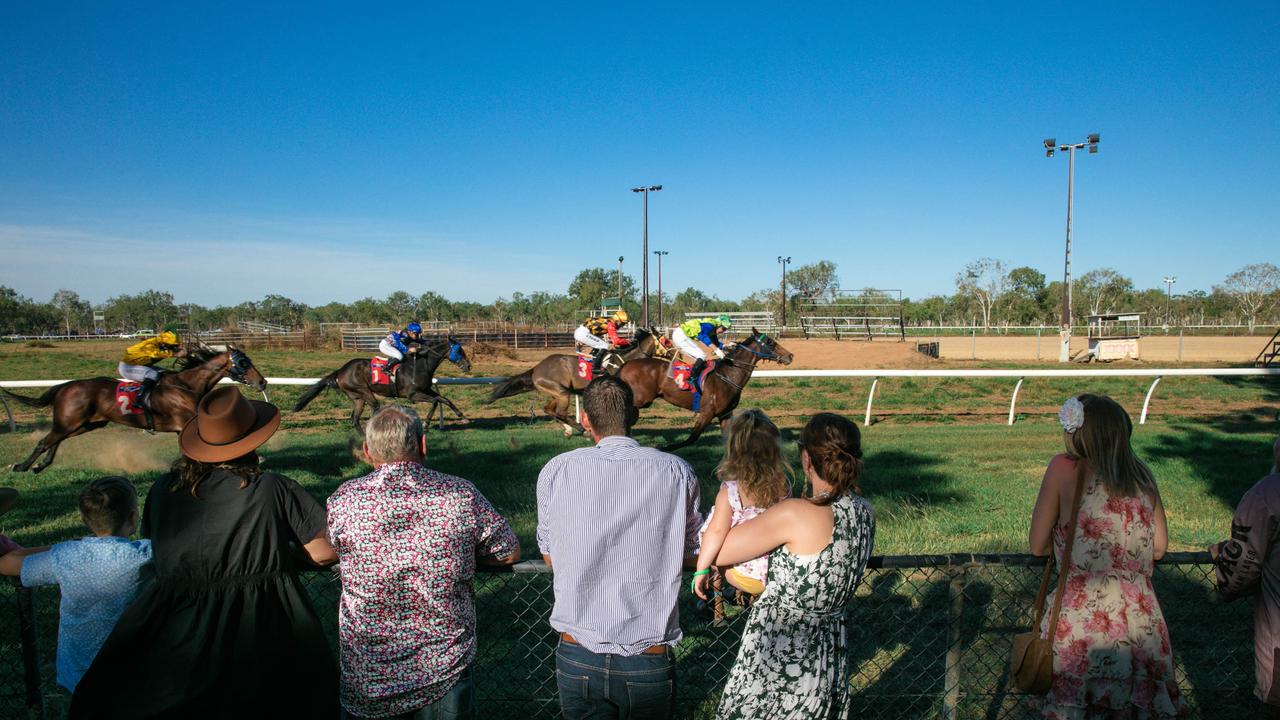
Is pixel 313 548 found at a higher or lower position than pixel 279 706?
higher

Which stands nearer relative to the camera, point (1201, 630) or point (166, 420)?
point (1201, 630)

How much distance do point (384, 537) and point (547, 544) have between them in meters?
0.56

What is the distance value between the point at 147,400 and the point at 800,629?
1153cm

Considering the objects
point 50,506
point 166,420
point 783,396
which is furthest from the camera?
point 783,396

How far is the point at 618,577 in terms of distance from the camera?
Answer: 94.9 inches

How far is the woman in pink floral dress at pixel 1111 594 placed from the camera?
2.59 m

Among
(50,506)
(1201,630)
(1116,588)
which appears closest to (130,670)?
(1116,588)

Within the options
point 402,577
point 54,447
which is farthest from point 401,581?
point 54,447

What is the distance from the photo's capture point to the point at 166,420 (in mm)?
11133

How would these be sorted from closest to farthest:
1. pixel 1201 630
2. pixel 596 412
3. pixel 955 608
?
1. pixel 596 412
2. pixel 955 608
3. pixel 1201 630

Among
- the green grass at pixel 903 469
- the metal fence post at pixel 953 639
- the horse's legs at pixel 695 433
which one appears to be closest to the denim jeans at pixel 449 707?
the metal fence post at pixel 953 639

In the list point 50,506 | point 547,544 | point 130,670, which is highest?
point 547,544

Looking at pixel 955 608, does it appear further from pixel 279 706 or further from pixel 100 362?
pixel 100 362

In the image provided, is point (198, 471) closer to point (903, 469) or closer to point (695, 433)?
point (903, 469)
